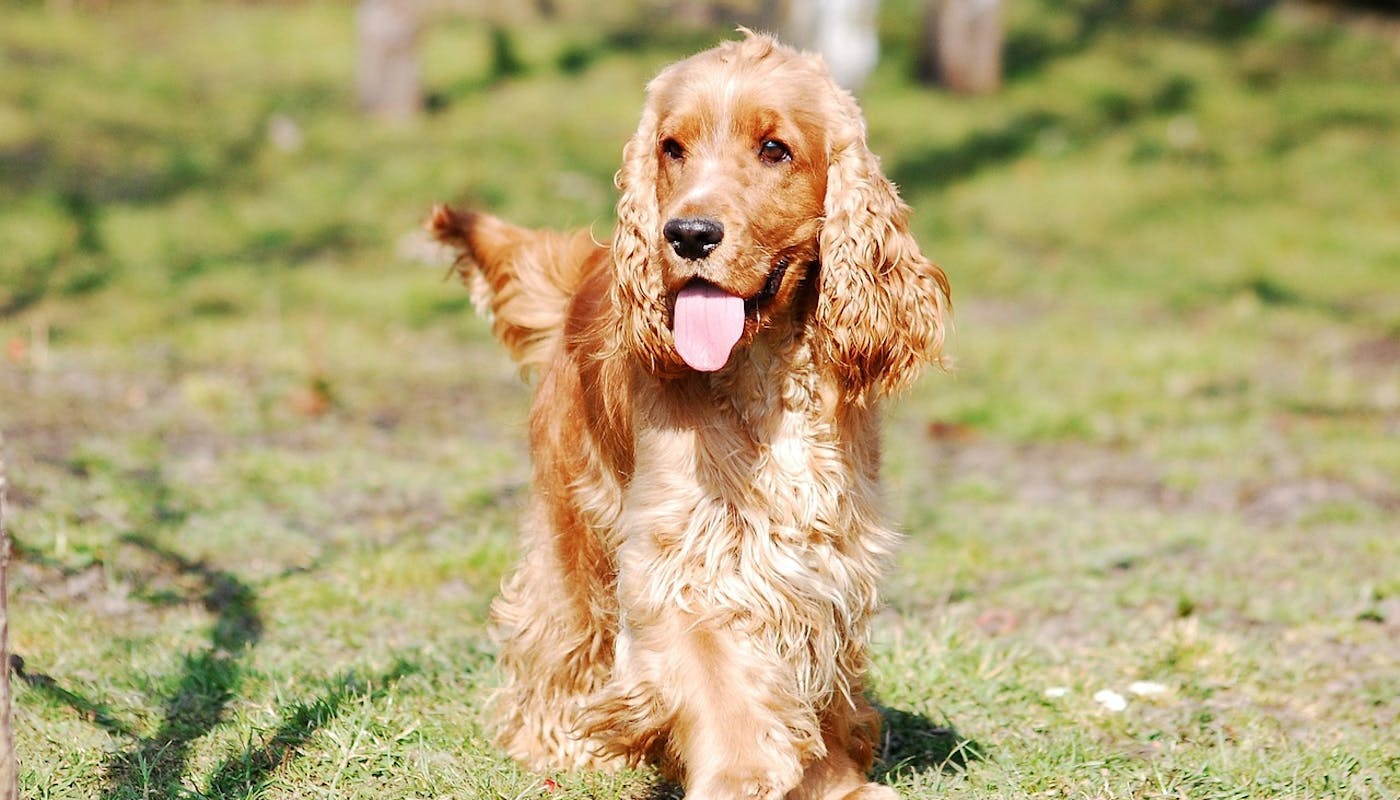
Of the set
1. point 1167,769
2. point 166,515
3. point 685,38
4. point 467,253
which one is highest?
point 467,253

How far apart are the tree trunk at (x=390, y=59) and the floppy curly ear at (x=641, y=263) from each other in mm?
11446

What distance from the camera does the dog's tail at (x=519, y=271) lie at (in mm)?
4570

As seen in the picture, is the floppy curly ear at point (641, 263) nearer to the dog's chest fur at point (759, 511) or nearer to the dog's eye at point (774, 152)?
the dog's chest fur at point (759, 511)

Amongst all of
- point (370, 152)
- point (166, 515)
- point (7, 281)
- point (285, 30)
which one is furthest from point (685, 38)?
point (166, 515)

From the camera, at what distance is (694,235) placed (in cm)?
339

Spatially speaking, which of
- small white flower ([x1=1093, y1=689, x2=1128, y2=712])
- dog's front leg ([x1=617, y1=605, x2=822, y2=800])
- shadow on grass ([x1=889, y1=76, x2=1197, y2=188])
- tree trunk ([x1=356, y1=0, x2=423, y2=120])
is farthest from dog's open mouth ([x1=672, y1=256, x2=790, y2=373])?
tree trunk ([x1=356, y1=0, x2=423, y2=120])

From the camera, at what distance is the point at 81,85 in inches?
643

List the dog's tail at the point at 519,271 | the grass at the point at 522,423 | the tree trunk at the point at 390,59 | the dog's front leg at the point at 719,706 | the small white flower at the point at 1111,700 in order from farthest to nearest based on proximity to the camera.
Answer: the tree trunk at the point at 390,59 < the dog's tail at the point at 519,271 < the small white flower at the point at 1111,700 < the grass at the point at 522,423 < the dog's front leg at the point at 719,706

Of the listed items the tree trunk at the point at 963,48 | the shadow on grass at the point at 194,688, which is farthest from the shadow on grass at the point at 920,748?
the tree trunk at the point at 963,48

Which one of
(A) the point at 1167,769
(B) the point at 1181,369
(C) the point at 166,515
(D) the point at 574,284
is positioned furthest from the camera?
(B) the point at 1181,369

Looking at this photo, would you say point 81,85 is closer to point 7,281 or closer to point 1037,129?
point 7,281

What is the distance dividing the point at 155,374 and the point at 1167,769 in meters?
6.37

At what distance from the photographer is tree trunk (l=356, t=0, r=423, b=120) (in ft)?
48.1

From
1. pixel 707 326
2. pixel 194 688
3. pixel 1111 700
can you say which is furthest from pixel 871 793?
pixel 194 688
